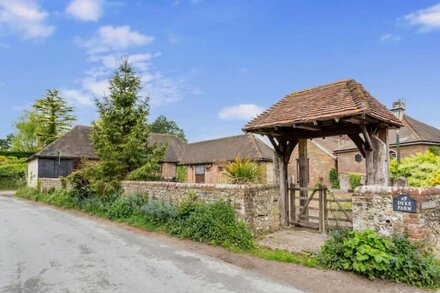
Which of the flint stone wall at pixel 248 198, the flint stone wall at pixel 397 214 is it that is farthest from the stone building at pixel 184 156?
the flint stone wall at pixel 397 214

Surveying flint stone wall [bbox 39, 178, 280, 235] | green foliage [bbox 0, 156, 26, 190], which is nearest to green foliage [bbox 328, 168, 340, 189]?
flint stone wall [bbox 39, 178, 280, 235]

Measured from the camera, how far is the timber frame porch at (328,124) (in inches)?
324

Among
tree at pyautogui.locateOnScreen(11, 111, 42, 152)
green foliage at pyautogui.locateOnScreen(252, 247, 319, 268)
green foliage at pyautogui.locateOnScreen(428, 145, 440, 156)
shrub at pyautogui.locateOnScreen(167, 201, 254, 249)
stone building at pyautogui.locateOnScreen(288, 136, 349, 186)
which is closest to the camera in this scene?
green foliage at pyautogui.locateOnScreen(252, 247, 319, 268)

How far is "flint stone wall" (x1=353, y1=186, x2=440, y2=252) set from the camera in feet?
19.9

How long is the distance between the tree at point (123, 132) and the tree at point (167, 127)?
5416 centimetres

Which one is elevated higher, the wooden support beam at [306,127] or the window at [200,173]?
the wooden support beam at [306,127]

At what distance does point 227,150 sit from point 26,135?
1664 inches

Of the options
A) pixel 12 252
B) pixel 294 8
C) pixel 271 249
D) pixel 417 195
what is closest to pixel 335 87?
pixel 294 8

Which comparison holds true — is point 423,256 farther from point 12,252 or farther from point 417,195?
point 12,252

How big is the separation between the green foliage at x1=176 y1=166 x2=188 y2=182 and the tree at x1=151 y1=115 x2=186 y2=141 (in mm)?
37680

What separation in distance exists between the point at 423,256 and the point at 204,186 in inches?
238

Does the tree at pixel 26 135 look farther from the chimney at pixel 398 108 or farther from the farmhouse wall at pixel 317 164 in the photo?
the chimney at pixel 398 108

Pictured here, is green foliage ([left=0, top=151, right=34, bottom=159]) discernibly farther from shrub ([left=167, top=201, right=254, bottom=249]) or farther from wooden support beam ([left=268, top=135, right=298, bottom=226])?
wooden support beam ([left=268, top=135, right=298, bottom=226])

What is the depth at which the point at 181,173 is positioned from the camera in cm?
3372
